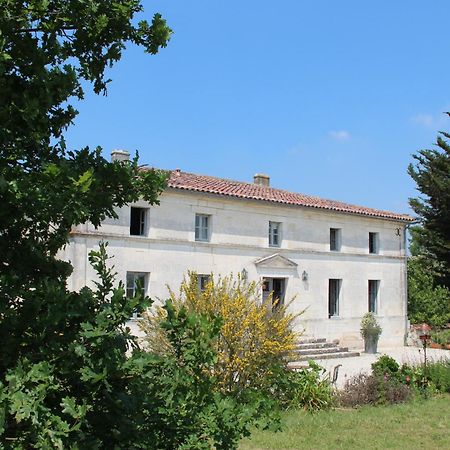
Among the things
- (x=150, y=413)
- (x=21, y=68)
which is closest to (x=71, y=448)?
(x=150, y=413)

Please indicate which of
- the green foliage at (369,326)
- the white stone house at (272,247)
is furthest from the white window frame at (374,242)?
the green foliage at (369,326)

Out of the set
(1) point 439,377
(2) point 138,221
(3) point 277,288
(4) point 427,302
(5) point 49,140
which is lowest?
(1) point 439,377

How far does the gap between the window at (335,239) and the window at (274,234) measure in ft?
10.9

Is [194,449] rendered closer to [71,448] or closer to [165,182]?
[71,448]

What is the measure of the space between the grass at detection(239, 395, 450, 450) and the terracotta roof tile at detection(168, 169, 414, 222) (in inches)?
402

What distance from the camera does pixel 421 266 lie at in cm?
3322

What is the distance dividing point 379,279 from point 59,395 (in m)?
25.5

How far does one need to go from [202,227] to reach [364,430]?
470 inches

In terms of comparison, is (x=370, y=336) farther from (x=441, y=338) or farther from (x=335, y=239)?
(x=441, y=338)

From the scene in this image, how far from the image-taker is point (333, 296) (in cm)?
2592

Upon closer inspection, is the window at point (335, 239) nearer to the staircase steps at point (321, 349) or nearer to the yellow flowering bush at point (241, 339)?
the staircase steps at point (321, 349)

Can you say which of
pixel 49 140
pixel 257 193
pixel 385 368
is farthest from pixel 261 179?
pixel 49 140

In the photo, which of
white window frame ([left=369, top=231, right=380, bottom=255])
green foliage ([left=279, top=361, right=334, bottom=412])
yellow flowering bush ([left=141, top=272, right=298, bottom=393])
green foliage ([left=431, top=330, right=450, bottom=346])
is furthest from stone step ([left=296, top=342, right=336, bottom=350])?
yellow flowering bush ([left=141, top=272, right=298, bottom=393])

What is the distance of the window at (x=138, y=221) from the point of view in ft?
64.9
